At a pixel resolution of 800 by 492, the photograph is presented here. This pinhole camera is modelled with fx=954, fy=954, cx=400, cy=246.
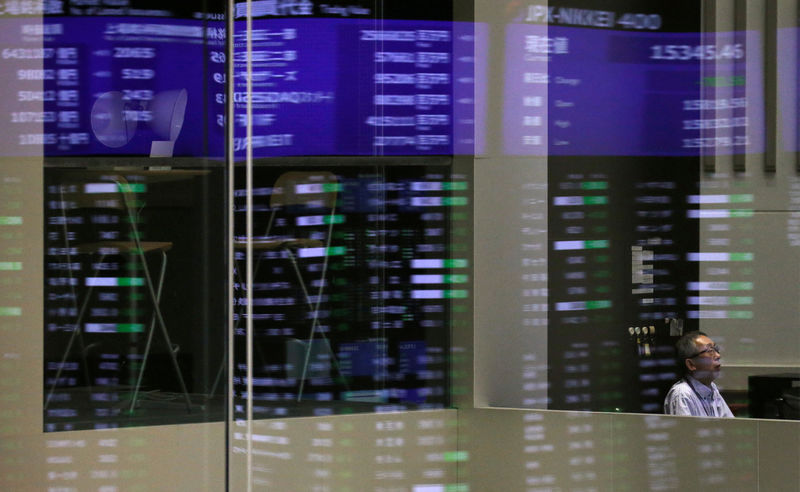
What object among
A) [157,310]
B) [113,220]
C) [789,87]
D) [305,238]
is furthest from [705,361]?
[113,220]

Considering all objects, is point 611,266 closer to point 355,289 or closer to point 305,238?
point 355,289

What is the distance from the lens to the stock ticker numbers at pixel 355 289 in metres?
1.84

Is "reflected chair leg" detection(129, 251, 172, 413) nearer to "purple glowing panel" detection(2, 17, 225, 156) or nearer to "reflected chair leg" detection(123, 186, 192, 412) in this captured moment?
"reflected chair leg" detection(123, 186, 192, 412)

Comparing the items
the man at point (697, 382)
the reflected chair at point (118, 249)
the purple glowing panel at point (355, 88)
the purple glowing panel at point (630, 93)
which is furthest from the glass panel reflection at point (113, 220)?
the man at point (697, 382)

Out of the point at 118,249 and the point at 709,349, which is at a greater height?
the point at 118,249

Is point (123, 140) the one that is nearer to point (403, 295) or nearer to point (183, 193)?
point (183, 193)

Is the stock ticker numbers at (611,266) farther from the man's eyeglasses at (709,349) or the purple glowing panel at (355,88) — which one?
the purple glowing panel at (355,88)

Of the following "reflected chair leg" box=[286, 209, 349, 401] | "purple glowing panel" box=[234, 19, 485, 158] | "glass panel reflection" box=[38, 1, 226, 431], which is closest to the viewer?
"purple glowing panel" box=[234, 19, 485, 158]

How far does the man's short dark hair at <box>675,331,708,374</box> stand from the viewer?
164 cm

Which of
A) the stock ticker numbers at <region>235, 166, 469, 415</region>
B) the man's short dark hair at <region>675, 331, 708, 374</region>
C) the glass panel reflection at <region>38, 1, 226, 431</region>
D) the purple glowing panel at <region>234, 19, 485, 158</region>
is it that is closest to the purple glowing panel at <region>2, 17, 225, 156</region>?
the glass panel reflection at <region>38, 1, 226, 431</region>

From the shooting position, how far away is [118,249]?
7.14ft

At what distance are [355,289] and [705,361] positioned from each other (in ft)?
2.21

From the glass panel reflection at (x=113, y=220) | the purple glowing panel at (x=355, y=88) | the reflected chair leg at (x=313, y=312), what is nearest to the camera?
the purple glowing panel at (x=355, y=88)

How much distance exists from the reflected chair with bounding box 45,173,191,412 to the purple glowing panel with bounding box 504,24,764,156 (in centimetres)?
90
